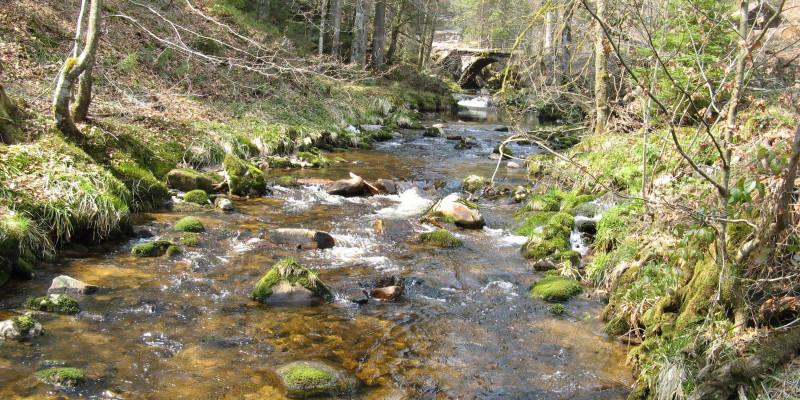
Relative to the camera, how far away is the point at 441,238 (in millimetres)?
8562

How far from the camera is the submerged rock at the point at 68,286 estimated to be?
571 cm

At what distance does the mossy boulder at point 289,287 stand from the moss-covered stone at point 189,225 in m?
2.44

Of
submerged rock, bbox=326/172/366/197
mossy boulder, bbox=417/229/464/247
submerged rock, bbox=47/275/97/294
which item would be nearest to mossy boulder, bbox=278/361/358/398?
submerged rock, bbox=47/275/97/294

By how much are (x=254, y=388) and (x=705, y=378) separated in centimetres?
358

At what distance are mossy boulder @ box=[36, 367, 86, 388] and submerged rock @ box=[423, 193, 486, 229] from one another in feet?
20.9

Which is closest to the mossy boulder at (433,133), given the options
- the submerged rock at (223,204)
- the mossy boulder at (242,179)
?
the mossy boulder at (242,179)

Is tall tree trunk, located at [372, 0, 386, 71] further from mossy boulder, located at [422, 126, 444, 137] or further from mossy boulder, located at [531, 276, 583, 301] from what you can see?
mossy boulder, located at [531, 276, 583, 301]

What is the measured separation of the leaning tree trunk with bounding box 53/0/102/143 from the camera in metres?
8.17

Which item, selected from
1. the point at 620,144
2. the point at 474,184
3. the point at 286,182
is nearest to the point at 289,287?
the point at 286,182

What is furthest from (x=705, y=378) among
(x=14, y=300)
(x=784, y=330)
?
(x=14, y=300)

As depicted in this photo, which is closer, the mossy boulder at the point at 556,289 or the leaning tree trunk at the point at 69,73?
the mossy boulder at the point at 556,289

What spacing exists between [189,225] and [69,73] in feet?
10.3

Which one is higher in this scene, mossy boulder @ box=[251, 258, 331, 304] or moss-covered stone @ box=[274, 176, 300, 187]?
moss-covered stone @ box=[274, 176, 300, 187]

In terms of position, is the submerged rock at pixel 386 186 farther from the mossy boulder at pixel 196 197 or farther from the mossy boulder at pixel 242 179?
the mossy boulder at pixel 196 197
